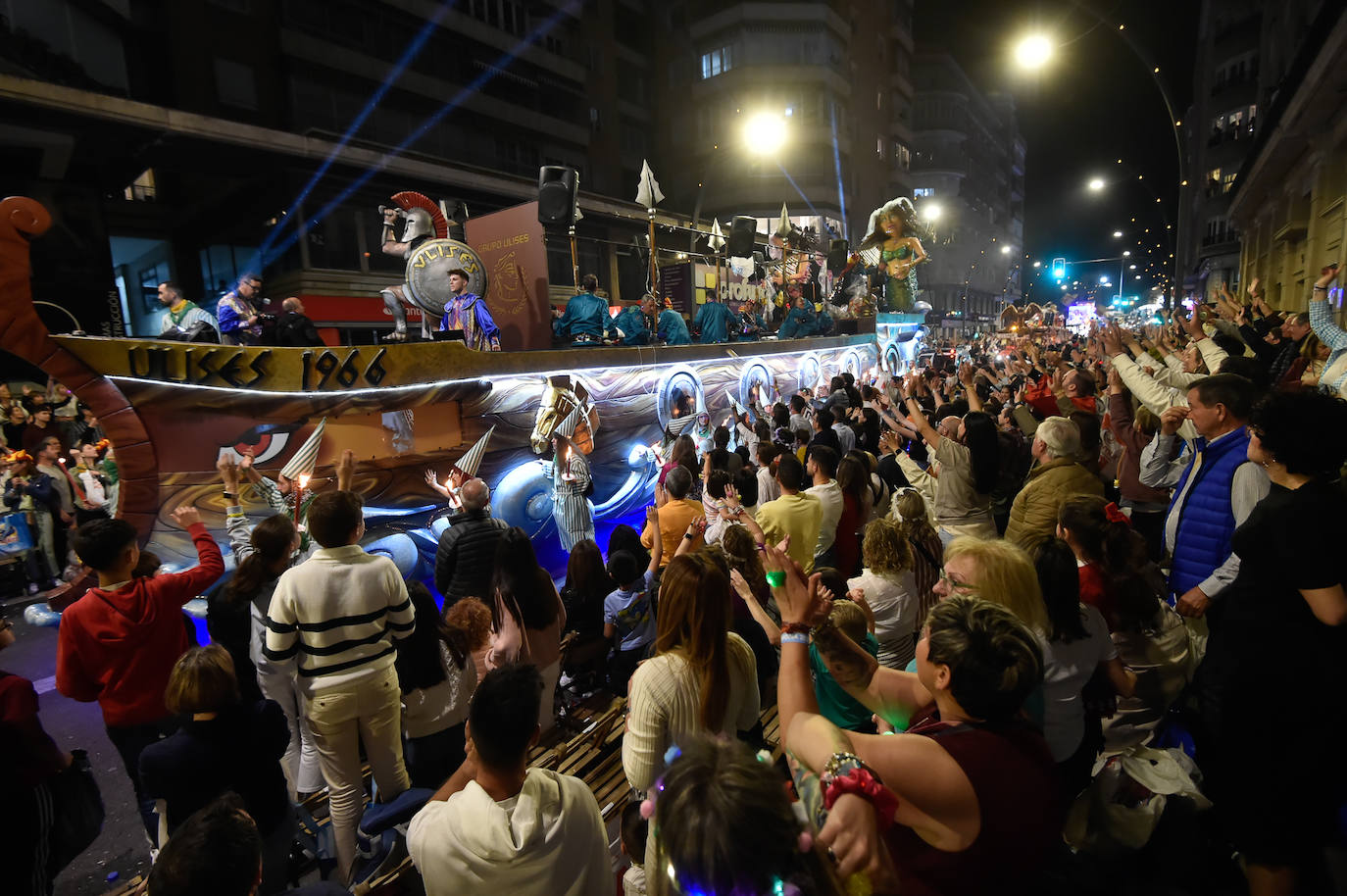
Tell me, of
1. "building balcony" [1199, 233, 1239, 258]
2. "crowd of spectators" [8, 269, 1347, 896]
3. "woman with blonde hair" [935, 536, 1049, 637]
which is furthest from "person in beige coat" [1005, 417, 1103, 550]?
"building balcony" [1199, 233, 1239, 258]

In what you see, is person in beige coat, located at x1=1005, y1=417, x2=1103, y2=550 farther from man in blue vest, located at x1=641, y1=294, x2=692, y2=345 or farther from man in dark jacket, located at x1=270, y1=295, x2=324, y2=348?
man in blue vest, located at x1=641, y1=294, x2=692, y2=345

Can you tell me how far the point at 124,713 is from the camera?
3.27m

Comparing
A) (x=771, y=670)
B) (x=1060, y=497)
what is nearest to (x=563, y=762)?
(x=771, y=670)

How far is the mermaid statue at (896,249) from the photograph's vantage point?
63.6ft

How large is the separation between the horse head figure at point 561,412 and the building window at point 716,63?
40.2m

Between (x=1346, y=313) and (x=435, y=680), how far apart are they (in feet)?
45.1

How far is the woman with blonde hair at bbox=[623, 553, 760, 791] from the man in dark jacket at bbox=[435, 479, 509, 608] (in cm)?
218

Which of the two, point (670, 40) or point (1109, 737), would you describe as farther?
point (670, 40)

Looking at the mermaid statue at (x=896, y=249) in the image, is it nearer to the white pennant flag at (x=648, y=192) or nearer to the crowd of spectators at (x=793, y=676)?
the white pennant flag at (x=648, y=192)

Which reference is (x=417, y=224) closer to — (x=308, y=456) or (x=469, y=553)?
(x=308, y=456)

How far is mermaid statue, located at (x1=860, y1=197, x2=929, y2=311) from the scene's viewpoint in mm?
19391

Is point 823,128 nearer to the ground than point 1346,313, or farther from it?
farther from it

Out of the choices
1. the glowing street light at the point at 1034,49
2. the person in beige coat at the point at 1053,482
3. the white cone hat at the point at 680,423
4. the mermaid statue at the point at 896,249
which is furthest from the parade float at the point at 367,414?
the mermaid statue at the point at 896,249

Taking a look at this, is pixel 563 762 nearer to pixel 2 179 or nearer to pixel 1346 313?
pixel 1346 313
